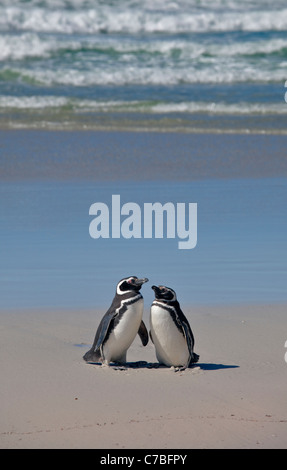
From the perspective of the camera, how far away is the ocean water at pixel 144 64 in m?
16.5

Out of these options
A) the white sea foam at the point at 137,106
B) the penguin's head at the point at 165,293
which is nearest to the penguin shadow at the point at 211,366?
the penguin's head at the point at 165,293

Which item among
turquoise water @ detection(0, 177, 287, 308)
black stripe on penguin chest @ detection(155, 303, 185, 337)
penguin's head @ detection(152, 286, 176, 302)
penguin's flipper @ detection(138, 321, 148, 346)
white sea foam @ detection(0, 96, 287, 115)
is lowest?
penguin's flipper @ detection(138, 321, 148, 346)

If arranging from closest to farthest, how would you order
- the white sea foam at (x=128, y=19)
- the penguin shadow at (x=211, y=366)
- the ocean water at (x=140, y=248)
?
the penguin shadow at (x=211, y=366) < the ocean water at (x=140, y=248) < the white sea foam at (x=128, y=19)

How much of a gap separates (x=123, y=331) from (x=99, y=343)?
0.16 metres

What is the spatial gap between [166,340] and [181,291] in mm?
1443

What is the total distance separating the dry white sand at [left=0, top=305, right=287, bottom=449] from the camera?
4051 mm

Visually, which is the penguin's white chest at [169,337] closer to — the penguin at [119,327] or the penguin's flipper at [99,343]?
the penguin at [119,327]

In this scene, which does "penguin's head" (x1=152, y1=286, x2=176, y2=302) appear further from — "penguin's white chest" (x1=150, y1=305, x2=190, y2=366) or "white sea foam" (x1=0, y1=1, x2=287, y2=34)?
"white sea foam" (x1=0, y1=1, x2=287, y2=34)

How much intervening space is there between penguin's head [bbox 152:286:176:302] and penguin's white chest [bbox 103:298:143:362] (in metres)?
0.12

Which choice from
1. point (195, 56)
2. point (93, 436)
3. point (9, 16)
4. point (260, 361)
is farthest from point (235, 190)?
point (9, 16)

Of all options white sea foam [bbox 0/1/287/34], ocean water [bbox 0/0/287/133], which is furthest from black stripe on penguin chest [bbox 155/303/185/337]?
white sea foam [bbox 0/1/287/34]

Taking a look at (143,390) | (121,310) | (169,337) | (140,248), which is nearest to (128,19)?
(140,248)

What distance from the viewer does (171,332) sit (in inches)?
201
